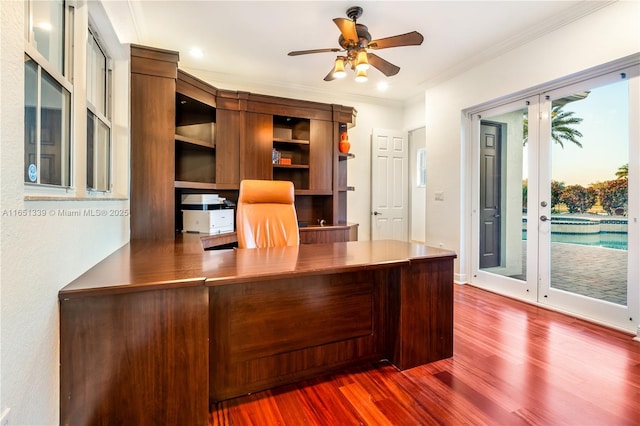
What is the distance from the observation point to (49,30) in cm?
132

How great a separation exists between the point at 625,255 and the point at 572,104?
143cm

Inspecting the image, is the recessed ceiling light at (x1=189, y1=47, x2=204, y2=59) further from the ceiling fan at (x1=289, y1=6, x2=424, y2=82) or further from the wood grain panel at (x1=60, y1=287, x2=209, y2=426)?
the wood grain panel at (x1=60, y1=287, x2=209, y2=426)

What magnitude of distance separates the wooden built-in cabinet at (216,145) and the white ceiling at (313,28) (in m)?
0.42

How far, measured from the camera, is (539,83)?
2.91 metres

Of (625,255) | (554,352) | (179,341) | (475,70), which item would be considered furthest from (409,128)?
(179,341)

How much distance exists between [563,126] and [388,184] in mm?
2423

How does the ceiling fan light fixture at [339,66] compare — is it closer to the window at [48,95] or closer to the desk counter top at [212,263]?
the desk counter top at [212,263]

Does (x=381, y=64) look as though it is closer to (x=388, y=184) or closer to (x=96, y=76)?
(x=96, y=76)

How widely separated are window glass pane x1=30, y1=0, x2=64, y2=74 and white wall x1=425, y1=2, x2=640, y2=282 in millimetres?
3693

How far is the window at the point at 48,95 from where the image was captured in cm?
108

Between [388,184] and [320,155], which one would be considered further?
[388,184]

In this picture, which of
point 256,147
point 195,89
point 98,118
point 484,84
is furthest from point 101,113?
point 484,84

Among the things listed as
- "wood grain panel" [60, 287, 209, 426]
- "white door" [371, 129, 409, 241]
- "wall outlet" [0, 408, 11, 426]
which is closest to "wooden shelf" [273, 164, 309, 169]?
"white door" [371, 129, 409, 241]

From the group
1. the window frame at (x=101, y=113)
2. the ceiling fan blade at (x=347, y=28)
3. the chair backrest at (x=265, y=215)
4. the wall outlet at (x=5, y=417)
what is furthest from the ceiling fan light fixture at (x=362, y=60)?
the wall outlet at (x=5, y=417)
